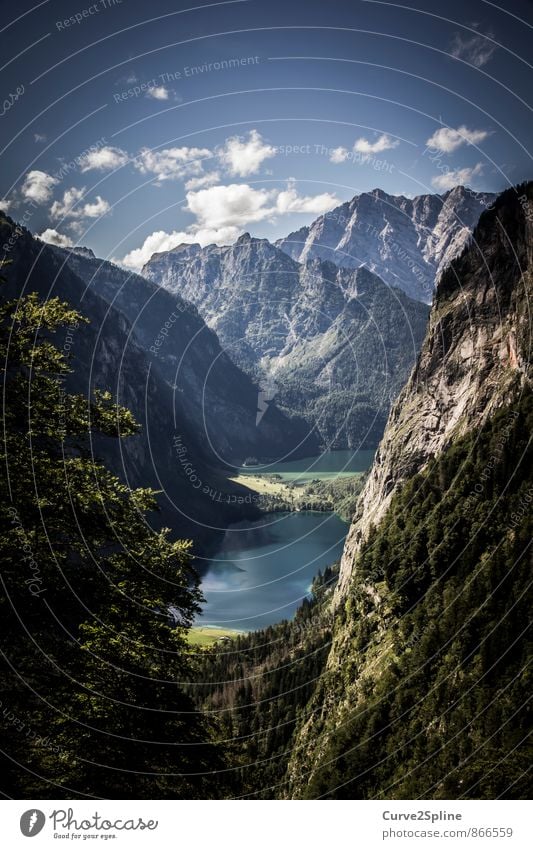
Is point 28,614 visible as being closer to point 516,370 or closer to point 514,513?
point 514,513

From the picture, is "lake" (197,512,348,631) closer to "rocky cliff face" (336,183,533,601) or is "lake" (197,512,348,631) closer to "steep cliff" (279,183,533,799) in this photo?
"rocky cliff face" (336,183,533,601)

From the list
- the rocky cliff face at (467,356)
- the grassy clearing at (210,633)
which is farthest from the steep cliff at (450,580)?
the grassy clearing at (210,633)

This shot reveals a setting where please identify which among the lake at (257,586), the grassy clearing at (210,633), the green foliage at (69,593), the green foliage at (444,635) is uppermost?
the lake at (257,586)

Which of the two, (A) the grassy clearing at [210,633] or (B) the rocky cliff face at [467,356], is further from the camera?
(A) the grassy clearing at [210,633]

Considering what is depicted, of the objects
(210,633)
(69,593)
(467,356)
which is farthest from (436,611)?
(210,633)

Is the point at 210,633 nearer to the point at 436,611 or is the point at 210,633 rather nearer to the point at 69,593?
the point at 436,611

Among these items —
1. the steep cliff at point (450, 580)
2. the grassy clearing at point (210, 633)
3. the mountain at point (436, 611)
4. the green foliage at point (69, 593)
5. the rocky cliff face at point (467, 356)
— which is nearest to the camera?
the green foliage at point (69, 593)

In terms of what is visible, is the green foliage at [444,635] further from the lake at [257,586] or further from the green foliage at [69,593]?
the lake at [257,586]
